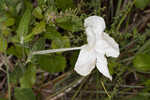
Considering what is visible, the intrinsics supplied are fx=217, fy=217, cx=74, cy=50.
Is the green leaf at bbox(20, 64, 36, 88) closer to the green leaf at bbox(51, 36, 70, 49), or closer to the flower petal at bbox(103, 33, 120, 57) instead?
the green leaf at bbox(51, 36, 70, 49)

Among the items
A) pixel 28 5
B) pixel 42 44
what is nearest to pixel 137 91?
pixel 42 44

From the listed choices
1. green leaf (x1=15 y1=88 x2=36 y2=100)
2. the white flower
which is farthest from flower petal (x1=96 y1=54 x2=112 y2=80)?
green leaf (x1=15 y1=88 x2=36 y2=100)

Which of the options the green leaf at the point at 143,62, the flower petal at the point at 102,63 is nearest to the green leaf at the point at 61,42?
the flower petal at the point at 102,63

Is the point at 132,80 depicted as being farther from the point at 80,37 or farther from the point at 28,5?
the point at 28,5

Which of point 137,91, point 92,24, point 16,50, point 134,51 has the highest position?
point 92,24

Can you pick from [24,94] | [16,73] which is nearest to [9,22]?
[16,73]
